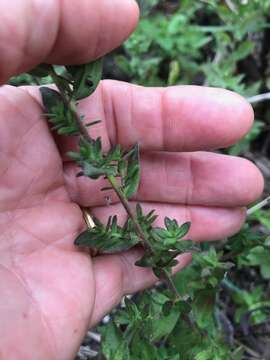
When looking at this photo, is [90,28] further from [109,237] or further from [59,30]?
[109,237]

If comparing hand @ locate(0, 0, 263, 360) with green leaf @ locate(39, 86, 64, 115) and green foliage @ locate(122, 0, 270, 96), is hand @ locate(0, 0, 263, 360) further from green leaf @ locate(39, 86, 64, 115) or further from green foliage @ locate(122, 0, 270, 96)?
green foliage @ locate(122, 0, 270, 96)

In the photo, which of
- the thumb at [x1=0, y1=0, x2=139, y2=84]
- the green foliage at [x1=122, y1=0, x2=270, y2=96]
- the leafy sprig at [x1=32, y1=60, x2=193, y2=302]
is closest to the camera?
the thumb at [x1=0, y1=0, x2=139, y2=84]

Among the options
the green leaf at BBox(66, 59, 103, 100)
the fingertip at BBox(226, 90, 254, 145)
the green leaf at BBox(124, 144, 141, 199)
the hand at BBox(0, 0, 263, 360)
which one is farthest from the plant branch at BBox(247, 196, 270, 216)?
the green leaf at BBox(66, 59, 103, 100)

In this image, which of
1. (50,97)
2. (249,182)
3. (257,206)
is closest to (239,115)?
(249,182)

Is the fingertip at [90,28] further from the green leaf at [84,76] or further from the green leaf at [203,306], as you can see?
the green leaf at [203,306]

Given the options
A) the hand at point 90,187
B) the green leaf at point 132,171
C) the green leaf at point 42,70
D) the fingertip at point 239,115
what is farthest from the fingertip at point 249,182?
the green leaf at point 42,70

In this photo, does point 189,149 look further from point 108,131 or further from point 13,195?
point 13,195

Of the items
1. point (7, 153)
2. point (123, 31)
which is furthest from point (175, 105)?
point (7, 153)
